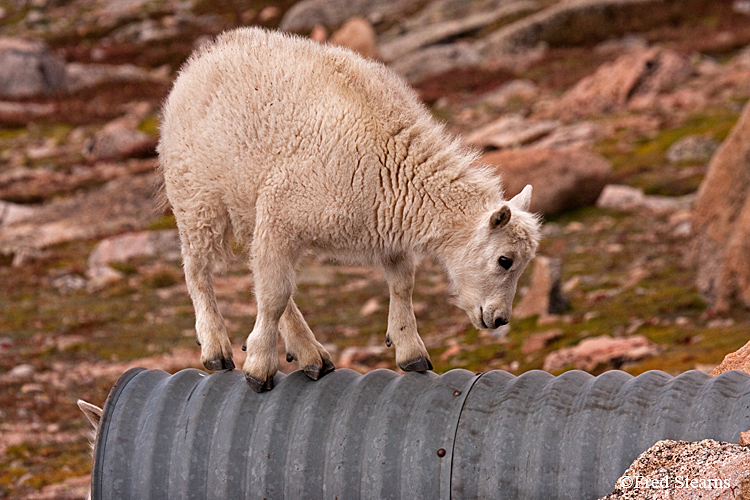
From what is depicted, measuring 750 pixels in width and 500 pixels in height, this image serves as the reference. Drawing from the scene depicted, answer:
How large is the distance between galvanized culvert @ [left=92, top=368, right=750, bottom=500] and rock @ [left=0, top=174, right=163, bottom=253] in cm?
2076

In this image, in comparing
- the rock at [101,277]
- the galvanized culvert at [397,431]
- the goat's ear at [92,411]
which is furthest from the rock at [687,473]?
the rock at [101,277]

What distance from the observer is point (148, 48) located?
63.5 metres

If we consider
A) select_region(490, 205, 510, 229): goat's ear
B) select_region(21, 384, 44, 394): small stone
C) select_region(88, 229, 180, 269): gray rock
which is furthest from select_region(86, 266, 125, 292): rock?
select_region(490, 205, 510, 229): goat's ear

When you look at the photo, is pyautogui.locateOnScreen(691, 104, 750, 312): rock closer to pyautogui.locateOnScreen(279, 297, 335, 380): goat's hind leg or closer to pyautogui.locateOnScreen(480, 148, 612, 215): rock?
pyautogui.locateOnScreen(480, 148, 612, 215): rock

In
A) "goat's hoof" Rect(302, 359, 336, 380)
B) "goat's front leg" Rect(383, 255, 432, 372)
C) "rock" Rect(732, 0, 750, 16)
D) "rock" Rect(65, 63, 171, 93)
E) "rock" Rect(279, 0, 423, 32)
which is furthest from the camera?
"rock" Rect(279, 0, 423, 32)

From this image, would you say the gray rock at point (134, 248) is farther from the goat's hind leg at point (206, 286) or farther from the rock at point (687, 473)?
the rock at point (687, 473)

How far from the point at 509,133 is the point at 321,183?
25450 millimetres

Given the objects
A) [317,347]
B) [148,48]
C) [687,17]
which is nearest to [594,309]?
[317,347]

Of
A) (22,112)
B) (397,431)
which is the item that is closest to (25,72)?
(22,112)

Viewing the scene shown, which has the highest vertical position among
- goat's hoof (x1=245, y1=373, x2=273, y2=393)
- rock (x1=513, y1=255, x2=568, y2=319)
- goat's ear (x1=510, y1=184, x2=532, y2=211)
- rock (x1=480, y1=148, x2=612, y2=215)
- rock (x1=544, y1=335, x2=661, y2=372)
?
goat's ear (x1=510, y1=184, x2=532, y2=211)

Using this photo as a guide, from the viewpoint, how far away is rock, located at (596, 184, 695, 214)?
71.3 ft

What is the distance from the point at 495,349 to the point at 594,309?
7.88 feet

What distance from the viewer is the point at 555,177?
22.9 m

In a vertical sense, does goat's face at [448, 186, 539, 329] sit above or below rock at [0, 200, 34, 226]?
above
